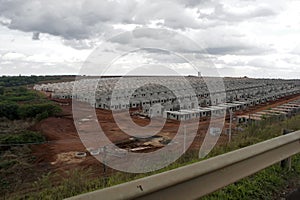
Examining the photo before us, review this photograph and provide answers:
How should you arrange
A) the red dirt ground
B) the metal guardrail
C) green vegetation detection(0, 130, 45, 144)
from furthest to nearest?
green vegetation detection(0, 130, 45, 144)
the red dirt ground
the metal guardrail

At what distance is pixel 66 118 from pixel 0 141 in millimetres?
11145

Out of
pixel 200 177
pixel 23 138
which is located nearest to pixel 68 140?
pixel 23 138

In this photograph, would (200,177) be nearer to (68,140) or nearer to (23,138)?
(68,140)

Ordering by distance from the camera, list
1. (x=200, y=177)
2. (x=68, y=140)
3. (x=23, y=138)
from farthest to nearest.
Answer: (x=23, y=138), (x=68, y=140), (x=200, y=177)

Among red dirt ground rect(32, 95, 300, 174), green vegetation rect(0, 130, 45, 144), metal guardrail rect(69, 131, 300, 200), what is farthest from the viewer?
green vegetation rect(0, 130, 45, 144)

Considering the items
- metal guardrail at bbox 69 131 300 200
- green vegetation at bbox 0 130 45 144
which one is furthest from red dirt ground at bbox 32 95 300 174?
metal guardrail at bbox 69 131 300 200

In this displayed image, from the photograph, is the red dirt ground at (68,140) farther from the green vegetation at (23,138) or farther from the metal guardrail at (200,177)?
the metal guardrail at (200,177)

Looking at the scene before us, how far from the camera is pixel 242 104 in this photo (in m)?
36.0

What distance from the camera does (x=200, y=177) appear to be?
2.49m

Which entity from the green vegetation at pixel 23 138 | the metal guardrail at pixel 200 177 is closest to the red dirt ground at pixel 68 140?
the green vegetation at pixel 23 138

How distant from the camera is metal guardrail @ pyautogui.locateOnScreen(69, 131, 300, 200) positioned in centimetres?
191

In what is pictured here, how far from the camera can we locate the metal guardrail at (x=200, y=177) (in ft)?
6.27

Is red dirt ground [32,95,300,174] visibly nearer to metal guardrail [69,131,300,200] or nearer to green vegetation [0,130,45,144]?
green vegetation [0,130,45,144]

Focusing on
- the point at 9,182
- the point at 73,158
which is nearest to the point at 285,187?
the point at 9,182
